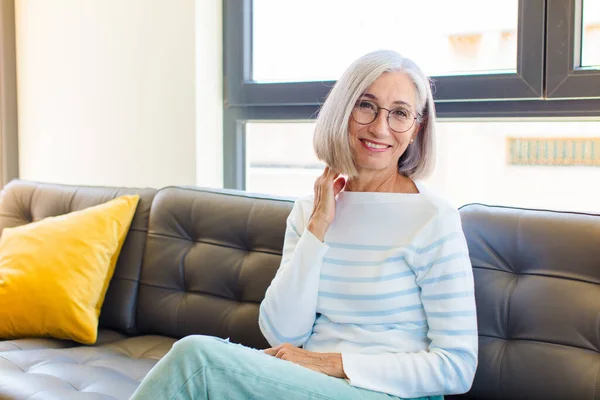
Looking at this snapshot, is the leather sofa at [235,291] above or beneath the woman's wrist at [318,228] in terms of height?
beneath

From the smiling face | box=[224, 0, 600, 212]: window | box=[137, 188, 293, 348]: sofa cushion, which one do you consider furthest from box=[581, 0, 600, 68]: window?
box=[137, 188, 293, 348]: sofa cushion

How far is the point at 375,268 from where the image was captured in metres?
1.55

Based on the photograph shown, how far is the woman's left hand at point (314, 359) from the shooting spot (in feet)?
4.77

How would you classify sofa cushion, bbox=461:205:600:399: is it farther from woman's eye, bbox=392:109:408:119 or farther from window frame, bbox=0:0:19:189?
window frame, bbox=0:0:19:189

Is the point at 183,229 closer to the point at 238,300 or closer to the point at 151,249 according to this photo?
the point at 151,249

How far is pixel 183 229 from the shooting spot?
2.22 meters

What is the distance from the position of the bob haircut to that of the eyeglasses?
2 cm

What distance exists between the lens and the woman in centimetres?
144

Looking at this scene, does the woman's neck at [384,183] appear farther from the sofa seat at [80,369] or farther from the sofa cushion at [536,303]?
the sofa seat at [80,369]

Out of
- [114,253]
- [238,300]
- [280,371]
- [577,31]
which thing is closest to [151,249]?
[114,253]

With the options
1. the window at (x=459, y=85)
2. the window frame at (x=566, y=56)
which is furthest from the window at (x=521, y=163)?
the window frame at (x=566, y=56)

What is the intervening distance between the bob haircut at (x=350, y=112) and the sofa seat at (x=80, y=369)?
2.54ft

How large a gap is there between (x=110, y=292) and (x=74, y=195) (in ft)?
1.30

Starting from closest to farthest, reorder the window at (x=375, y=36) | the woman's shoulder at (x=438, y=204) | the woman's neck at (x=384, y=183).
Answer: the woman's shoulder at (x=438, y=204), the woman's neck at (x=384, y=183), the window at (x=375, y=36)
